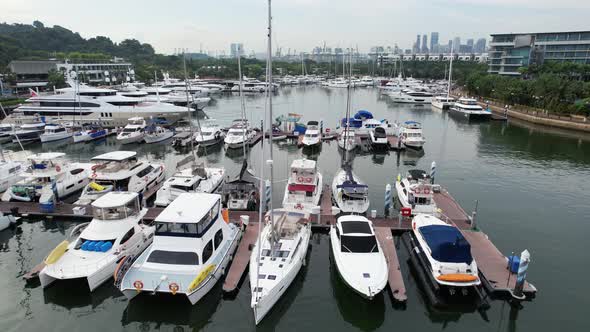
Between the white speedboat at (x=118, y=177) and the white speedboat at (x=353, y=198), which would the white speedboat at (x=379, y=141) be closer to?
the white speedboat at (x=353, y=198)

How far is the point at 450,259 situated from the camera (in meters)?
15.1

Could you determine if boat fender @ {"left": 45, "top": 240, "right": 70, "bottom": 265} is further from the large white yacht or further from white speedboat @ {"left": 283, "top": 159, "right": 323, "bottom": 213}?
the large white yacht

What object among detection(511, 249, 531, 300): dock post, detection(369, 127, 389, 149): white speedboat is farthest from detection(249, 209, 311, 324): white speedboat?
detection(369, 127, 389, 149): white speedboat

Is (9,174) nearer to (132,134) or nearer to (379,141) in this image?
(132,134)

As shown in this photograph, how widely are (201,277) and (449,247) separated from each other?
34.7 ft

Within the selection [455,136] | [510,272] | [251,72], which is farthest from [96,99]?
[251,72]

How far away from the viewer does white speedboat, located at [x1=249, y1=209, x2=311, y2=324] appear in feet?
44.8

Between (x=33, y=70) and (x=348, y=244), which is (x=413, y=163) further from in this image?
(x=33, y=70)

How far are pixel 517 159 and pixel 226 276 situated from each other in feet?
121

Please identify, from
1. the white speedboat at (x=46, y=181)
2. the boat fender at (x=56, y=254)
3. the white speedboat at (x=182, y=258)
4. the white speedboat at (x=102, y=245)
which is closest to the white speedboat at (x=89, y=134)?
the white speedboat at (x=46, y=181)

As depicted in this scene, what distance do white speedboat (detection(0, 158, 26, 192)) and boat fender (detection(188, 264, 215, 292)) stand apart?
66.7ft

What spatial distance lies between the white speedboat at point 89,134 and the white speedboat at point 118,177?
22479mm

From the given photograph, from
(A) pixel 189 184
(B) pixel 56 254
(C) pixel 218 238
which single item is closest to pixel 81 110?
(A) pixel 189 184

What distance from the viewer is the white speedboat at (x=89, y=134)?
150 ft
